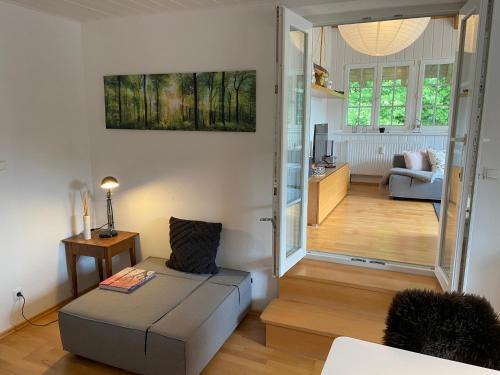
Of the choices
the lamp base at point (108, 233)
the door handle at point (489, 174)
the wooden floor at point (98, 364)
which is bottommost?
the wooden floor at point (98, 364)

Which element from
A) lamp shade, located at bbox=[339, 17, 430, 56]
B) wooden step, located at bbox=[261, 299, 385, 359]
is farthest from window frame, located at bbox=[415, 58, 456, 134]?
wooden step, located at bbox=[261, 299, 385, 359]

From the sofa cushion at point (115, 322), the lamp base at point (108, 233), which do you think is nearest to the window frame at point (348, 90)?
the lamp base at point (108, 233)

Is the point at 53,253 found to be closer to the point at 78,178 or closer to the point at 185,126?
the point at 78,178

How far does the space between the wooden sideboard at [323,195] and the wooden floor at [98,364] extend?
1789 millimetres

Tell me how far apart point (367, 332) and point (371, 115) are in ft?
18.4

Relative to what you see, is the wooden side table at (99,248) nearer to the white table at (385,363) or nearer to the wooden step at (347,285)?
the wooden step at (347,285)

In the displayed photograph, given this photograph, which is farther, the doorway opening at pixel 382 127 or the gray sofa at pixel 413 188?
the gray sofa at pixel 413 188

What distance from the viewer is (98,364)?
2512 millimetres

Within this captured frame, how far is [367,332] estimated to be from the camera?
2477 millimetres

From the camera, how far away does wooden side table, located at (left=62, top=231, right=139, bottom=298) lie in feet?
10.0

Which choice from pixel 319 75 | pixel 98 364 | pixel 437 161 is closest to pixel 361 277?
pixel 98 364

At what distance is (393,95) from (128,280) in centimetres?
611

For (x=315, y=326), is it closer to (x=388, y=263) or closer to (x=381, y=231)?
(x=388, y=263)

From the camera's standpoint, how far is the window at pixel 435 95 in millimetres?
6812
